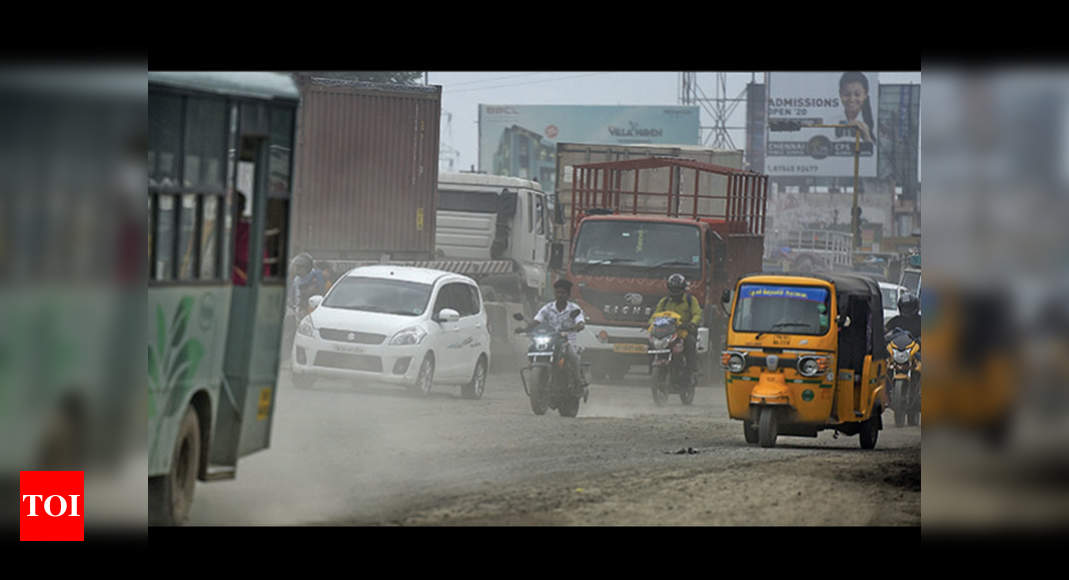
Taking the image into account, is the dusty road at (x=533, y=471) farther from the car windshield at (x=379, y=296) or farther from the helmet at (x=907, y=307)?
the helmet at (x=907, y=307)

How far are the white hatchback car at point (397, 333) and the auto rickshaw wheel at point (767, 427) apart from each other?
468 cm

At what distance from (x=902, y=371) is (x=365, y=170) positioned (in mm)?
10278

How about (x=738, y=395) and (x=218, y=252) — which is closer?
(x=218, y=252)

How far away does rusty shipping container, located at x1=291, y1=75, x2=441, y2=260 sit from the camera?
24422 mm

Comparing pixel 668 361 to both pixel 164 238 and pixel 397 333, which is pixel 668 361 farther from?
pixel 164 238

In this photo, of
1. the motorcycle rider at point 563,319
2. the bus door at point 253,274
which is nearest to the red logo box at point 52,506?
the bus door at point 253,274

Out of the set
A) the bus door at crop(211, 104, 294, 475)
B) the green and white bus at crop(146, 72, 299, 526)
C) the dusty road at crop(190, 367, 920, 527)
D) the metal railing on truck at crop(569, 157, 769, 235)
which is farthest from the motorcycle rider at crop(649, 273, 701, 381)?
the bus door at crop(211, 104, 294, 475)

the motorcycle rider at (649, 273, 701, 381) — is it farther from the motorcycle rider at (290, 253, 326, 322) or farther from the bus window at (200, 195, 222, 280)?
the bus window at (200, 195, 222, 280)

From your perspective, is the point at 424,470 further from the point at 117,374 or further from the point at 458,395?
the point at 458,395

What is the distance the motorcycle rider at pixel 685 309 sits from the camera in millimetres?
19484

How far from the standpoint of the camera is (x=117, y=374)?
27.6 feet
